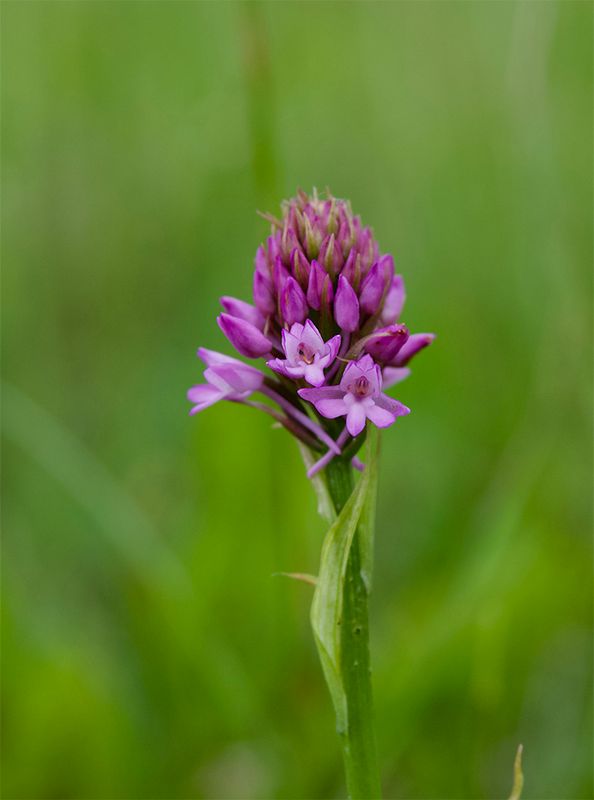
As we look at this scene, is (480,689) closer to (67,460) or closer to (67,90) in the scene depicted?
(67,460)

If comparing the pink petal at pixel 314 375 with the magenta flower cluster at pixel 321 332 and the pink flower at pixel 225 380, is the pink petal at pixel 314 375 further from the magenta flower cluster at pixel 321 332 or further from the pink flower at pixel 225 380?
the pink flower at pixel 225 380

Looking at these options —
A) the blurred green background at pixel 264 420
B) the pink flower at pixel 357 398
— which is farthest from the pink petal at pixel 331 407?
the blurred green background at pixel 264 420

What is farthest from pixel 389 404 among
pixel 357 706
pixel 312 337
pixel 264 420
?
pixel 264 420

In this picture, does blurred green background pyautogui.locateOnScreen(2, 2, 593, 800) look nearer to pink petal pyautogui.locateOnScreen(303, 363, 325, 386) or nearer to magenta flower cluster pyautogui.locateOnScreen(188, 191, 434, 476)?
magenta flower cluster pyautogui.locateOnScreen(188, 191, 434, 476)

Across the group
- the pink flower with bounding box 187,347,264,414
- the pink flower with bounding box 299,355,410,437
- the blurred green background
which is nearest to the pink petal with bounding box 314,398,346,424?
the pink flower with bounding box 299,355,410,437

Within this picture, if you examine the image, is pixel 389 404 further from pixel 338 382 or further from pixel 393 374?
pixel 393 374

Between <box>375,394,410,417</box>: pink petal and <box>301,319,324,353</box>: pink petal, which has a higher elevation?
<box>301,319,324,353</box>: pink petal
